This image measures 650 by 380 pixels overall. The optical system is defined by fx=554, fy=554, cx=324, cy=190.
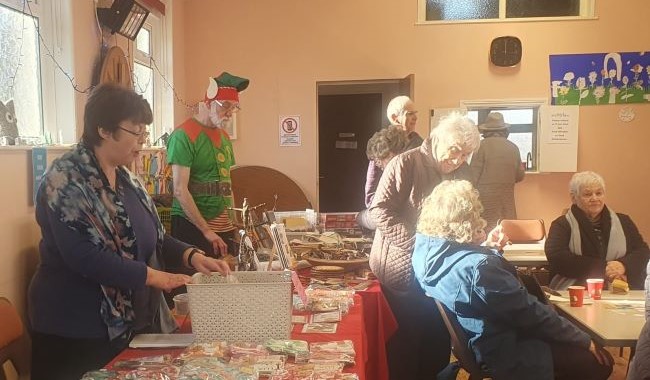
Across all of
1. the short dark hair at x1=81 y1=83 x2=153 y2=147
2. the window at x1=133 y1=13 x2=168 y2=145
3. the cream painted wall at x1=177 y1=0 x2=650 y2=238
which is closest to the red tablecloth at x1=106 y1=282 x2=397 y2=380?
the short dark hair at x1=81 y1=83 x2=153 y2=147

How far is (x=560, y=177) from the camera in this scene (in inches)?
195

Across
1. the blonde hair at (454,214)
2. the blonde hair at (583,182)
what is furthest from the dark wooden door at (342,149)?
the blonde hair at (454,214)

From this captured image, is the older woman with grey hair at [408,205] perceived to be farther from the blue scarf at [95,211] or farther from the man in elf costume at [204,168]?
the blue scarf at [95,211]

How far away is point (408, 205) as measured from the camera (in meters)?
2.40

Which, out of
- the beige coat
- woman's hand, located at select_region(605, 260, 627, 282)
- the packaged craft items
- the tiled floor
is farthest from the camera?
the tiled floor

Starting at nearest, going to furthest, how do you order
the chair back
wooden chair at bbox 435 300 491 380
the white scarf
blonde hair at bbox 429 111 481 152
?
wooden chair at bbox 435 300 491 380 → blonde hair at bbox 429 111 481 152 → the white scarf → the chair back

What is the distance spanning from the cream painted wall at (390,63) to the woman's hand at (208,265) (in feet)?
11.3

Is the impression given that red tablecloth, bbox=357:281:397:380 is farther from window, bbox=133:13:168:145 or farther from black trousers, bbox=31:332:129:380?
window, bbox=133:13:168:145

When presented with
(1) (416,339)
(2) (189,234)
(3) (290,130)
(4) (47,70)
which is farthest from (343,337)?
(3) (290,130)

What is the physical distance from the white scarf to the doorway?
3008 mm

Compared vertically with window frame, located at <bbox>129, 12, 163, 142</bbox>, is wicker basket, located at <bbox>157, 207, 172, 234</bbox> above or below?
below

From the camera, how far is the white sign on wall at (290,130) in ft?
16.8

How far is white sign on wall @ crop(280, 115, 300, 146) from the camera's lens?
512 centimetres

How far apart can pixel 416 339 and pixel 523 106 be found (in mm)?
3097
